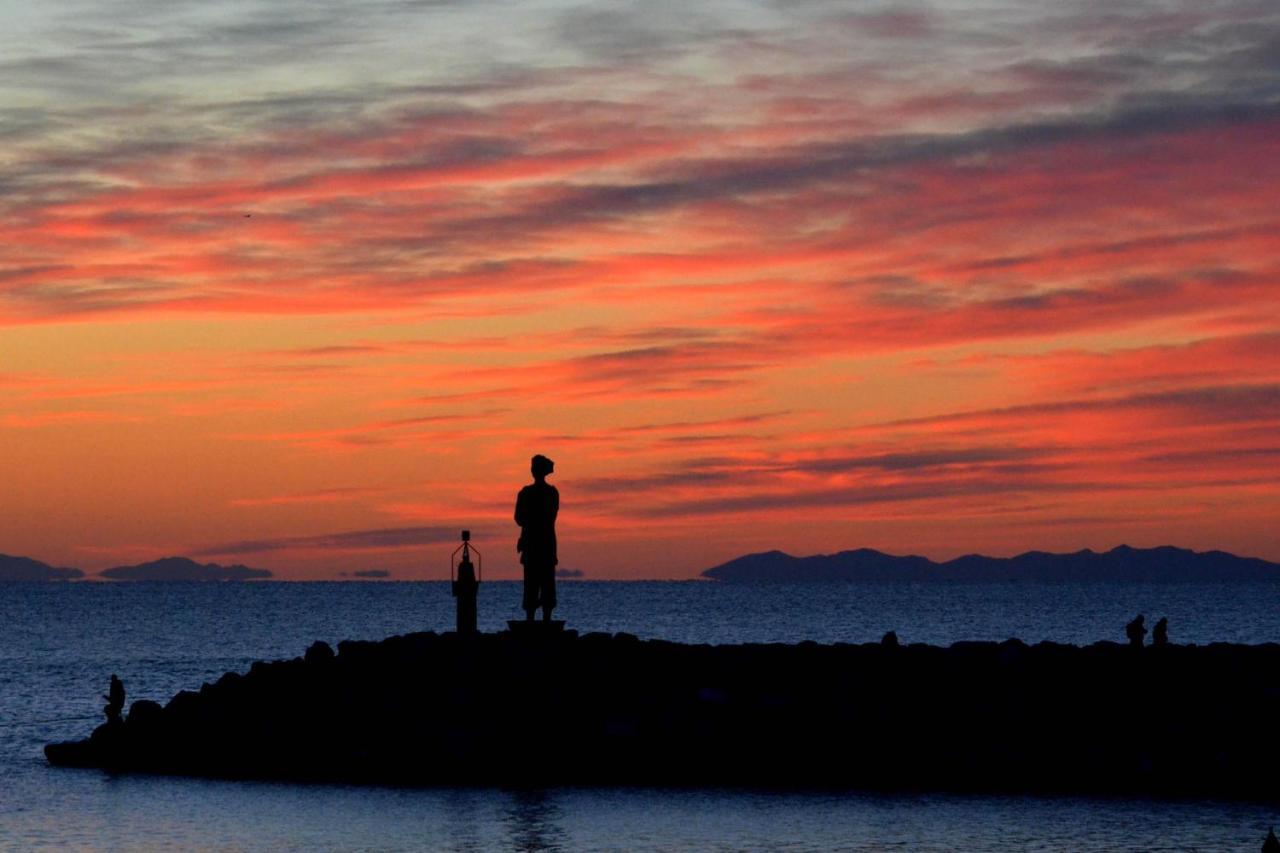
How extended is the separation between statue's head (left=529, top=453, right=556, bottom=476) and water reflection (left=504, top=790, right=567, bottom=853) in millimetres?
5125

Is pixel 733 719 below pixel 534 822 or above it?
above

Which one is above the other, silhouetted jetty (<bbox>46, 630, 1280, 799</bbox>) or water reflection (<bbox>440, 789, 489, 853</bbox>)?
silhouetted jetty (<bbox>46, 630, 1280, 799</bbox>)

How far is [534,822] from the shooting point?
25.3 m

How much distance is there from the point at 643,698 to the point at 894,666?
457 cm

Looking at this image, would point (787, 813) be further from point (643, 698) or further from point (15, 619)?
point (15, 619)

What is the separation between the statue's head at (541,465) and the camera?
Result: 30.3 metres

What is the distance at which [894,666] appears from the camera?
1300 inches

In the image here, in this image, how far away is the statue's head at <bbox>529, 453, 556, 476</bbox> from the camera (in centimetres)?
3030

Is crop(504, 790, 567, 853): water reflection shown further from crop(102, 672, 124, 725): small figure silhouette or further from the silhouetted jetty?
crop(102, 672, 124, 725): small figure silhouette

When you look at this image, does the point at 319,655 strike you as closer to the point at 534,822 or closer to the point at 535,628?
the point at 535,628

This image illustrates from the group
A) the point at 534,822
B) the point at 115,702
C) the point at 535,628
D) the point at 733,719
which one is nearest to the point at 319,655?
the point at 115,702

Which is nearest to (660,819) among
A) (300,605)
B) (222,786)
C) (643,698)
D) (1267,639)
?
(643,698)

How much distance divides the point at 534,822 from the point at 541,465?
682 cm

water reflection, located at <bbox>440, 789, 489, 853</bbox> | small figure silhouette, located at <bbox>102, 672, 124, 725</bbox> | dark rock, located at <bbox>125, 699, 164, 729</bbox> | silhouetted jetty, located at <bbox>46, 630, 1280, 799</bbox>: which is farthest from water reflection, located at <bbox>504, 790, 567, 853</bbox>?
small figure silhouette, located at <bbox>102, 672, 124, 725</bbox>
